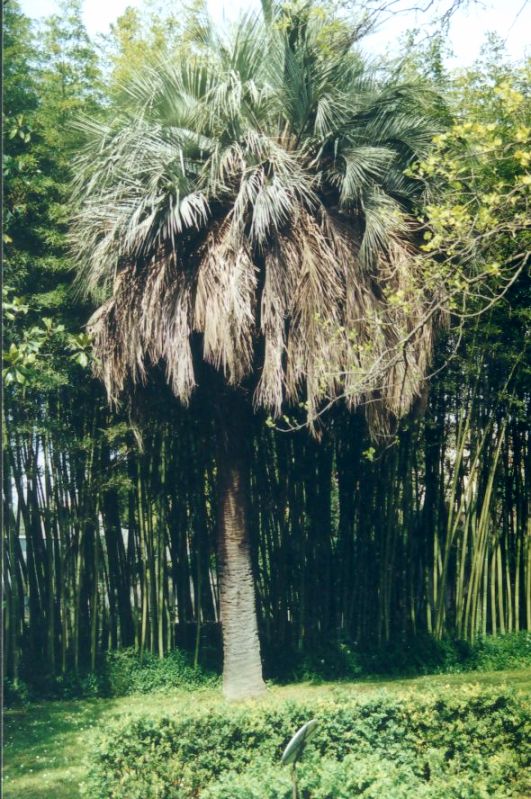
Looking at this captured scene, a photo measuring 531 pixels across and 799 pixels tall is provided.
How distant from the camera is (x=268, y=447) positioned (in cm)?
734

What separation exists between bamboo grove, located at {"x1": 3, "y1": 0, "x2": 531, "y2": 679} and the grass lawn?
0.45m

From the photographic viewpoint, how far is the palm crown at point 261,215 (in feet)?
19.3

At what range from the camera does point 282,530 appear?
741cm

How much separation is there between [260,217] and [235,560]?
8.77 feet

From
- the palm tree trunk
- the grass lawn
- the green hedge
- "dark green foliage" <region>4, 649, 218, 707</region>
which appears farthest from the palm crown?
"dark green foliage" <region>4, 649, 218, 707</region>

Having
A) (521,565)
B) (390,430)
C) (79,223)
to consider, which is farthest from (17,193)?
(521,565)

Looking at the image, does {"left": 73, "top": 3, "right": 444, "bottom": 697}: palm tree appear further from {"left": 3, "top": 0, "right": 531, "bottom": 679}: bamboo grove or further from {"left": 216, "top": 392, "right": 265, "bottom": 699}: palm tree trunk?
{"left": 3, "top": 0, "right": 531, "bottom": 679}: bamboo grove

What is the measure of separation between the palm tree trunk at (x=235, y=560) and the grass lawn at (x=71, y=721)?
0.24 meters

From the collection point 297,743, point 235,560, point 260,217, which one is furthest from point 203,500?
point 297,743

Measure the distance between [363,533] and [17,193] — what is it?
4119 millimetres

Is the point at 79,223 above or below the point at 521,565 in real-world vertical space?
above

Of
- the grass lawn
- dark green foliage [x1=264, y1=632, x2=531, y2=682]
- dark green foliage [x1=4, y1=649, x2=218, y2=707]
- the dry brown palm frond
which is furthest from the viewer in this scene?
dark green foliage [x1=264, y1=632, x2=531, y2=682]

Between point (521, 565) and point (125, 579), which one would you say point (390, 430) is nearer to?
point (521, 565)

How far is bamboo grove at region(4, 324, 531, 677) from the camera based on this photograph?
22.9ft
